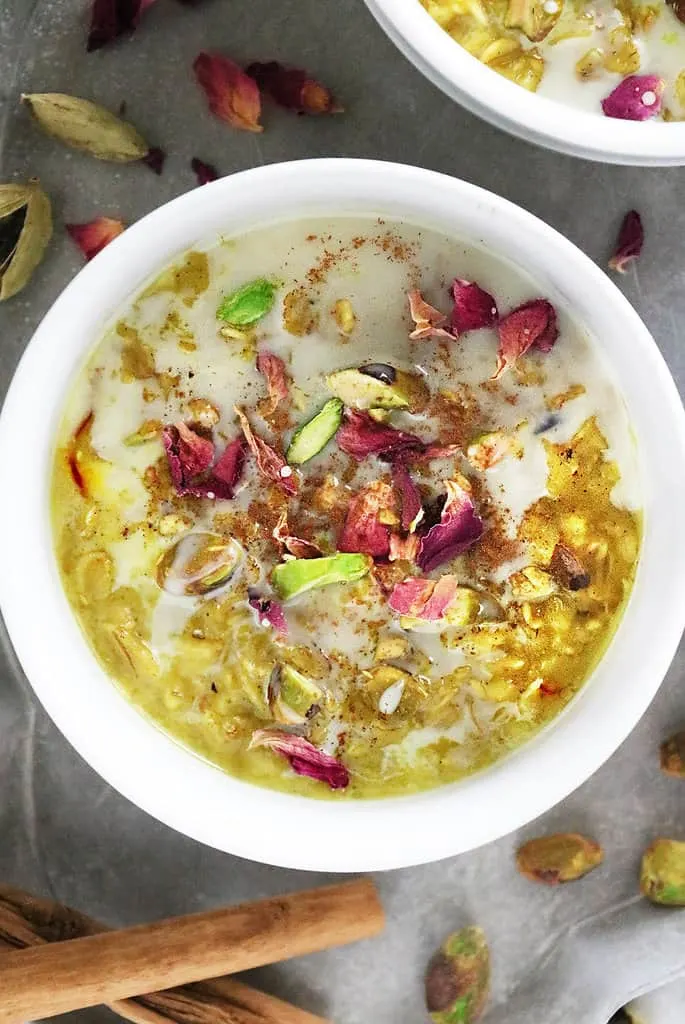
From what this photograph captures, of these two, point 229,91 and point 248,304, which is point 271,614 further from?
point 229,91

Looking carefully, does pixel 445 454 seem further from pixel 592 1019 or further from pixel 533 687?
pixel 592 1019

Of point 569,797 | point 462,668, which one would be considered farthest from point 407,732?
point 569,797

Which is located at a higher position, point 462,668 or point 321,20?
point 321,20

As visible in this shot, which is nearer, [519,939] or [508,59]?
[508,59]

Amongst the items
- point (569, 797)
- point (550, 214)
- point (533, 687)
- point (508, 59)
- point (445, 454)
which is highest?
point (508, 59)

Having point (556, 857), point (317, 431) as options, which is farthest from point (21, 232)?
point (556, 857)

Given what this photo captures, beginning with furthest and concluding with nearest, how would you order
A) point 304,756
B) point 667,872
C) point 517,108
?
1. point 667,872
2. point 304,756
3. point 517,108
